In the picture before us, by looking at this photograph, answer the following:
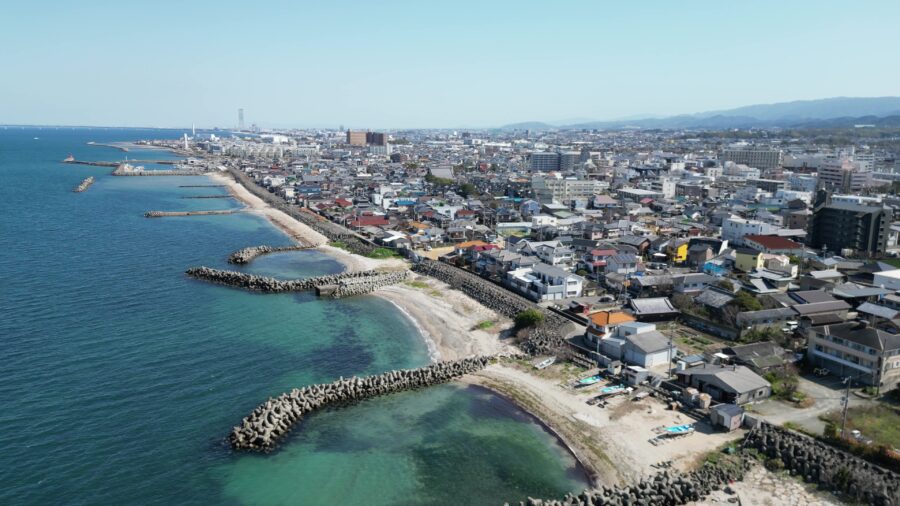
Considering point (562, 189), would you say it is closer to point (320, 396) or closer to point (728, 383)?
point (728, 383)

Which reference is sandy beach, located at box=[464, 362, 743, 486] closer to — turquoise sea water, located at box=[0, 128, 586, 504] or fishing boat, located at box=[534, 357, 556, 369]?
fishing boat, located at box=[534, 357, 556, 369]

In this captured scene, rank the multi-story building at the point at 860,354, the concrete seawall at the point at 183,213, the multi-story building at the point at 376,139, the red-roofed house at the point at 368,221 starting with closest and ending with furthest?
the multi-story building at the point at 860,354
the red-roofed house at the point at 368,221
the concrete seawall at the point at 183,213
the multi-story building at the point at 376,139

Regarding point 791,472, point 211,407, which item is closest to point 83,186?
point 211,407

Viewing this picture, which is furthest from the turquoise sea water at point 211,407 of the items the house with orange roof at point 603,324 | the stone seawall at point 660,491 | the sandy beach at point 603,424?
the house with orange roof at point 603,324

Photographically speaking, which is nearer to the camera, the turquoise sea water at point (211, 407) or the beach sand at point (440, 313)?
the turquoise sea water at point (211, 407)

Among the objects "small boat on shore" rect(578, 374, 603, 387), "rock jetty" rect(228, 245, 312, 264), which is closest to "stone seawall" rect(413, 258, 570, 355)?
"small boat on shore" rect(578, 374, 603, 387)

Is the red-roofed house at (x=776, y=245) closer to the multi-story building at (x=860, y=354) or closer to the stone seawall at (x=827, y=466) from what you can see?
the multi-story building at (x=860, y=354)
